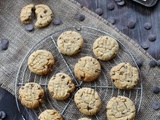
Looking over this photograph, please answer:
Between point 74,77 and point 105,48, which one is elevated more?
point 105,48

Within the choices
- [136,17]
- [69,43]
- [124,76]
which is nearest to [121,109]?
[124,76]

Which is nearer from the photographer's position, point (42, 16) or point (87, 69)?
point (87, 69)

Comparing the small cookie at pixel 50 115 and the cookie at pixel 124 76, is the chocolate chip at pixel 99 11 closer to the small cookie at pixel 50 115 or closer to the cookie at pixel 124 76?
the cookie at pixel 124 76

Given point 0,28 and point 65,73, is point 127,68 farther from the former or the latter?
point 0,28

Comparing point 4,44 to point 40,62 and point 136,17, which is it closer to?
point 40,62

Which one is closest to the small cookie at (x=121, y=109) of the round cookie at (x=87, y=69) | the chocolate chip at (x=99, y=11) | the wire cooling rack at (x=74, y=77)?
the wire cooling rack at (x=74, y=77)

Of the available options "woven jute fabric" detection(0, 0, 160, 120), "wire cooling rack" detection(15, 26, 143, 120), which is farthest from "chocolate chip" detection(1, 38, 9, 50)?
"wire cooling rack" detection(15, 26, 143, 120)
